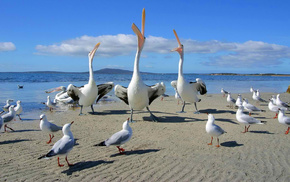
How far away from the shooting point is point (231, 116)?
10312mm

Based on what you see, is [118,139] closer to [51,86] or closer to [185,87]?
[185,87]

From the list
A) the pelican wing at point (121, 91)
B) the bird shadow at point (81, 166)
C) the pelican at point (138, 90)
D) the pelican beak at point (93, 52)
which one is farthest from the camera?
the pelican beak at point (93, 52)

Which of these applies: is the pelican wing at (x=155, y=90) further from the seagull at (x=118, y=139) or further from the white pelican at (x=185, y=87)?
the seagull at (x=118, y=139)

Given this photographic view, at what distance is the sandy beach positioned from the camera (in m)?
4.43

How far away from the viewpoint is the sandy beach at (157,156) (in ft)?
14.5

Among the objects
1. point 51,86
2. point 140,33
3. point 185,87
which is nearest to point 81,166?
point 140,33

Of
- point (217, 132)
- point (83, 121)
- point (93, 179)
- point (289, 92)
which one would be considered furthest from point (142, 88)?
point (289, 92)

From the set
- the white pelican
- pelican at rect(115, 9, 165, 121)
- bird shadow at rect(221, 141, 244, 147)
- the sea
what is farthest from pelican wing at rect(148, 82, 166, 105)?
the sea

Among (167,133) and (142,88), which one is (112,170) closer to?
(167,133)

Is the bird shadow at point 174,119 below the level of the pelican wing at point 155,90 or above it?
below

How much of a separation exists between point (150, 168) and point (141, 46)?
5.59m

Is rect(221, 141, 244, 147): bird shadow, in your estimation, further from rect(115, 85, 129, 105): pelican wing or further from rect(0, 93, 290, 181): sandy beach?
rect(115, 85, 129, 105): pelican wing

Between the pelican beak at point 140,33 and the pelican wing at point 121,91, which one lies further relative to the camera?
the pelican wing at point 121,91

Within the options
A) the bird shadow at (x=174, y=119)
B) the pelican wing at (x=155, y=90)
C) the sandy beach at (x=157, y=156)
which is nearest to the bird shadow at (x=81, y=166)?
the sandy beach at (x=157, y=156)
